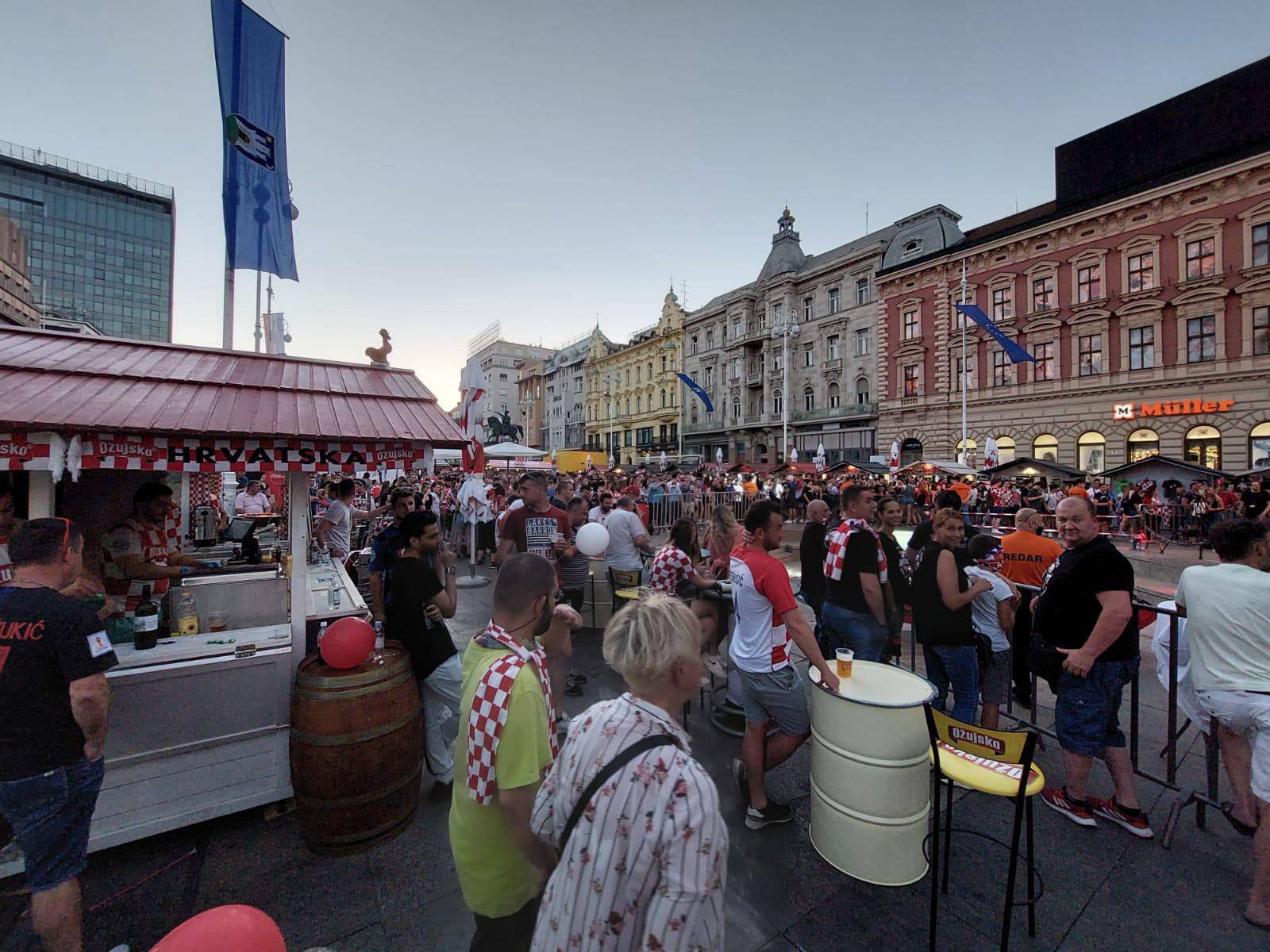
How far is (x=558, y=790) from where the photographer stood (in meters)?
→ 1.52

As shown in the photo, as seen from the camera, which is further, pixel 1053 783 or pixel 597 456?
pixel 597 456

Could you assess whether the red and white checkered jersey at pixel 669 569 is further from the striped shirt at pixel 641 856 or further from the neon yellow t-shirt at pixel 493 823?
the striped shirt at pixel 641 856

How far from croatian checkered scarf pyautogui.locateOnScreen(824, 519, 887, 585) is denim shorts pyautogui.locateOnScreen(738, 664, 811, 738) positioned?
4.74 ft

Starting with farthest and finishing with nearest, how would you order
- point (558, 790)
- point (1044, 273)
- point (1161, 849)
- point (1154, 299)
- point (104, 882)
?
point (1044, 273), point (1154, 299), point (1161, 849), point (104, 882), point (558, 790)

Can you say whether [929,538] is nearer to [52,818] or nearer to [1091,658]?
[1091,658]

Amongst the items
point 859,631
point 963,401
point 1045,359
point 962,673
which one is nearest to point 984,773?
point 962,673

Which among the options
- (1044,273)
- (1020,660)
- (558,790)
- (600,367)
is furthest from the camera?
(600,367)

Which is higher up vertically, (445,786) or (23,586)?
(23,586)

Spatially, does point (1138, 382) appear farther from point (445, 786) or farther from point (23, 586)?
point (23, 586)

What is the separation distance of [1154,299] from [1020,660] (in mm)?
29591

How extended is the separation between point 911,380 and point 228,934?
37710mm

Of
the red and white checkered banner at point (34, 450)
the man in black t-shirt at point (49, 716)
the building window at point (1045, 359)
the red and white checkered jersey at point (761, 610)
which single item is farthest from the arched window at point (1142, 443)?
the red and white checkered banner at point (34, 450)

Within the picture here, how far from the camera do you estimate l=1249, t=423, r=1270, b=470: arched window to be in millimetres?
21297

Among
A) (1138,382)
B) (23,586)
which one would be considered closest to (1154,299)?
(1138,382)
